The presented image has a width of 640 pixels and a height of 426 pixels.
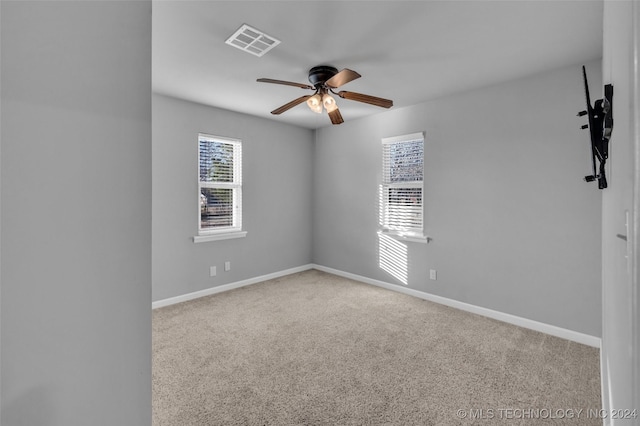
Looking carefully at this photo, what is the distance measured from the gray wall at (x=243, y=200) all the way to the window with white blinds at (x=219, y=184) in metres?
0.10

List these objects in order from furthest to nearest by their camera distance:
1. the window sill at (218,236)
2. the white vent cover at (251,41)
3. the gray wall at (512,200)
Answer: the window sill at (218,236), the gray wall at (512,200), the white vent cover at (251,41)

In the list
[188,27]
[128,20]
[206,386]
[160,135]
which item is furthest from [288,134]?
[128,20]

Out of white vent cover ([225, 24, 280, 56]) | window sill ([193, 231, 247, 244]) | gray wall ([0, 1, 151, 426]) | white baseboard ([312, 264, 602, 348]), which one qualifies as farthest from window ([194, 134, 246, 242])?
gray wall ([0, 1, 151, 426])

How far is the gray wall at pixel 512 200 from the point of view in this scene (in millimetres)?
2820

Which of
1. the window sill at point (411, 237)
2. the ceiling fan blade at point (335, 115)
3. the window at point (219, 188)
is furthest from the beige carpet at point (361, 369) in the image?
the ceiling fan blade at point (335, 115)

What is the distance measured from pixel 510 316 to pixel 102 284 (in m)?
3.67

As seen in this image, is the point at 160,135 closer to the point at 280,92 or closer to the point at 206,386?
the point at 280,92

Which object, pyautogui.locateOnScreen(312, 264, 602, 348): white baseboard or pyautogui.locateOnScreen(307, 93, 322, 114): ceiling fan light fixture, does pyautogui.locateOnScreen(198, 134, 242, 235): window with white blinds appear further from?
pyautogui.locateOnScreen(312, 264, 602, 348): white baseboard

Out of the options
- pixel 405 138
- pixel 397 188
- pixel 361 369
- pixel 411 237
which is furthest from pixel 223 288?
pixel 405 138

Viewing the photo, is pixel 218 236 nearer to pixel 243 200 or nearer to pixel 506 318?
pixel 243 200

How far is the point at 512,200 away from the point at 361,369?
2330 millimetres

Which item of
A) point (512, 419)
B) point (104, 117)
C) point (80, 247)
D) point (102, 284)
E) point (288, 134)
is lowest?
point (512, 419)

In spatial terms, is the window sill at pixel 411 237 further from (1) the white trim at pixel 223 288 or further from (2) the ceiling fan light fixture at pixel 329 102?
(2) the ceiling fan light fixture at pixel 329 102

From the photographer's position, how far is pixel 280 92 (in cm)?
352
